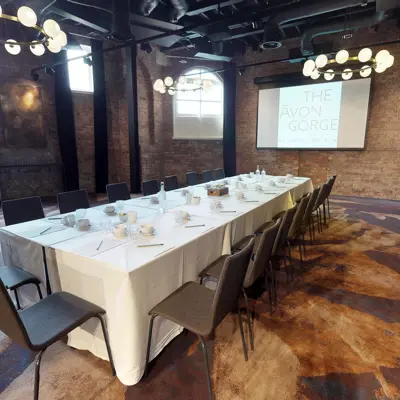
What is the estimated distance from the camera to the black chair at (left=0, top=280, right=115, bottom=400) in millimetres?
1305

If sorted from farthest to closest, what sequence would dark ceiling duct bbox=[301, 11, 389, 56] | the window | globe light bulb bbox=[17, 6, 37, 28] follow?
the window < dark ceiling duct bbox=[301, 11, 389, 56] < globe light bulb bbox=[17, 6, 37, 28]

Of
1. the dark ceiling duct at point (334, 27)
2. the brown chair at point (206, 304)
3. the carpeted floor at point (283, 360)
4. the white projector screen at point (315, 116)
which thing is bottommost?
the carpeted floor at point (283, 360)

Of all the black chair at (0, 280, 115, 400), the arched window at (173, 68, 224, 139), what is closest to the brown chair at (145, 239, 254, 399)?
the black chair at (0, 280, 115, 400)

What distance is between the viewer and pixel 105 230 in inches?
89.0

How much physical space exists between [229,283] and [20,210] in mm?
2354

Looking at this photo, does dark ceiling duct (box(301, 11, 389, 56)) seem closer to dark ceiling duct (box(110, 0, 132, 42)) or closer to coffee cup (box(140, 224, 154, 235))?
dark ceiling duct (box(110, 0, 132, 42))

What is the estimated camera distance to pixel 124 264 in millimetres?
1639

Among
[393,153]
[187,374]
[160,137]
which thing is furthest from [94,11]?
[393,153]

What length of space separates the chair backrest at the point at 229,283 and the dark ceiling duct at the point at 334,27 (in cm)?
586

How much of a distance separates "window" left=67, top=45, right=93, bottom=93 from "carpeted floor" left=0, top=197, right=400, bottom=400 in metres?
6.97

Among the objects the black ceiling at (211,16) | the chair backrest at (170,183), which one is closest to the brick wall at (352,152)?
the black ceiling at (211,16)

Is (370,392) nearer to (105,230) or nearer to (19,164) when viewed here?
(105,230)

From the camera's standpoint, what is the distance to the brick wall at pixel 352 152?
21.9 ft

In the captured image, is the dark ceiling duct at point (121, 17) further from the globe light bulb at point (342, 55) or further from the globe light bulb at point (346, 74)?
the globe light bulb at point (346, 74)
